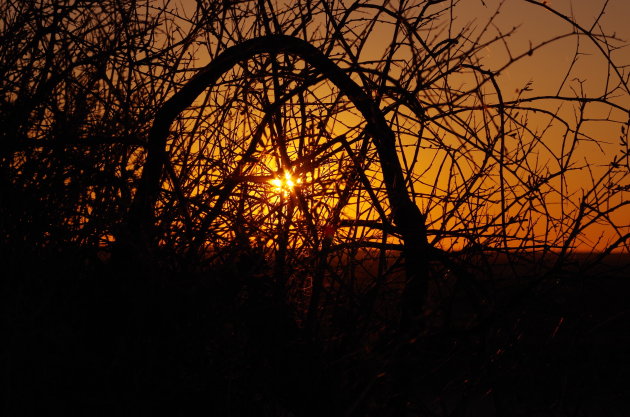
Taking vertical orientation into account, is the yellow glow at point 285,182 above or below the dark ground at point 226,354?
above

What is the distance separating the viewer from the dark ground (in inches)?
75.5

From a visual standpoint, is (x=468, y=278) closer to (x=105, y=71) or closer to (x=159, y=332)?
(x=159, y=332)

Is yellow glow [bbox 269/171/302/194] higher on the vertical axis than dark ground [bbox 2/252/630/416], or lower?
higher

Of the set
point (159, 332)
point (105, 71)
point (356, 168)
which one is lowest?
point (159, 332)

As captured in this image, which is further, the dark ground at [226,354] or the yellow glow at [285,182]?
the yellow glow at [285,182]

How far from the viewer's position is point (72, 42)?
10.4 ft

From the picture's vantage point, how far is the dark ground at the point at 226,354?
1917 millimetres

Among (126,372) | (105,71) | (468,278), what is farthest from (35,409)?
(105,71)

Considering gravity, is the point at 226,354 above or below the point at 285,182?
below

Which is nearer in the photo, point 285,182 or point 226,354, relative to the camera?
point 226,354

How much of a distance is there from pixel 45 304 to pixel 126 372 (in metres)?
0.32

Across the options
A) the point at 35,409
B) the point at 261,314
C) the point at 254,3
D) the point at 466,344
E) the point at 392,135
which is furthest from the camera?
the point at 254,3

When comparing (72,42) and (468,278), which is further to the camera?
(72,42)

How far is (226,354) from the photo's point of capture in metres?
2.07
